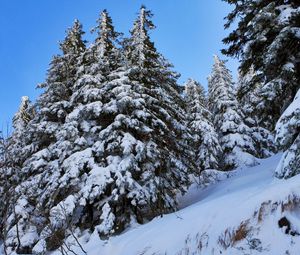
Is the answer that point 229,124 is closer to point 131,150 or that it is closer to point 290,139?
point 131,150

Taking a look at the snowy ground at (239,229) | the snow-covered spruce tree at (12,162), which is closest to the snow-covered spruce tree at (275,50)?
the snowy ground at (239,229)

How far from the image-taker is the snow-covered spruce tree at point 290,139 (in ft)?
25.1

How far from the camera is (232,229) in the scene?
670 cm

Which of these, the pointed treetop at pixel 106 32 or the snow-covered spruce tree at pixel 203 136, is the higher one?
the pointed treetop at pixel 106 32

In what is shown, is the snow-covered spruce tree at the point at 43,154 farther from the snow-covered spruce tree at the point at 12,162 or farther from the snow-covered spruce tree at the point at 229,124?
the snow-covered spruce tree at the point at 229,124

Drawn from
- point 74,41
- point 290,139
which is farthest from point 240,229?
point 74,41

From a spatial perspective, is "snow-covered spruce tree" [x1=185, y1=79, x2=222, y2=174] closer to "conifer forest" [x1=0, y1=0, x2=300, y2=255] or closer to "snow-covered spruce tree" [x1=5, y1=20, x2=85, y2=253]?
"conifer forest" [x1=0, y1=0, x2=300, y2=255]

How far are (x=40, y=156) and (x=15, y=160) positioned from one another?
14.6 ft

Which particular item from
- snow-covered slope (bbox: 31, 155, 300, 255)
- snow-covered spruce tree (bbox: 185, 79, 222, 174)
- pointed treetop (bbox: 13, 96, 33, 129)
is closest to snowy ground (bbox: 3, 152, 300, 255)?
snow-covered slope (bbox: 31, 155, 300, 255)

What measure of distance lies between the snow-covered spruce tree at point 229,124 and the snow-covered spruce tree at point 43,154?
38.9ft

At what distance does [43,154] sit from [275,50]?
497 inches

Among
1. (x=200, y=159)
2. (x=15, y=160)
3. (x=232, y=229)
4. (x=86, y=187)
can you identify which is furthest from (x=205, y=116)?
(x=232, y=229)

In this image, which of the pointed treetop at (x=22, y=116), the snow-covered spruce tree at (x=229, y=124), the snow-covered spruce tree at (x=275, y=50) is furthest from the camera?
the pointed treetop at (x=22, y=116)

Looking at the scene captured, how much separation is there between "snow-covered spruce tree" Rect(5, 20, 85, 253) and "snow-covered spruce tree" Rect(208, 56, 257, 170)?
1187cm
